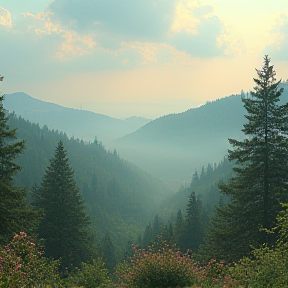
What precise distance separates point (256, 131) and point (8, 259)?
53.1ft

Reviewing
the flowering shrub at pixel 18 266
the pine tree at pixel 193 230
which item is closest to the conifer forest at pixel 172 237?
the flowering shrub at pixel 18 266

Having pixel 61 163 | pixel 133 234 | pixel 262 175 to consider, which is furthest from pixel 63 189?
pixel 133 234

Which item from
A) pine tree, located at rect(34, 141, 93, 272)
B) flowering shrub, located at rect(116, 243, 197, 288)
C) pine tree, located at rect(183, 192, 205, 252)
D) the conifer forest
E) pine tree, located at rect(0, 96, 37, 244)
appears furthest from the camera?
pine tree, located at rect(183, 192, 205, 252)

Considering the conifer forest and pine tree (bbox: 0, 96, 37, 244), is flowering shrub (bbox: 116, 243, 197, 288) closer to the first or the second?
the conifer forest

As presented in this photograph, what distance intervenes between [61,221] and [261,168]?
15187 mm

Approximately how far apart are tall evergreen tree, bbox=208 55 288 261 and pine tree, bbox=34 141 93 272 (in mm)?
11904

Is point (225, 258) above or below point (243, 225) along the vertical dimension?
below

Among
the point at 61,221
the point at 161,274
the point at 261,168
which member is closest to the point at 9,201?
the point at 161,274

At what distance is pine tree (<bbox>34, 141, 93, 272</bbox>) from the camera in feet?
77.7

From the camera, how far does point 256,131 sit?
1905cm

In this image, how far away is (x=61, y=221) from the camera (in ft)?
78.2

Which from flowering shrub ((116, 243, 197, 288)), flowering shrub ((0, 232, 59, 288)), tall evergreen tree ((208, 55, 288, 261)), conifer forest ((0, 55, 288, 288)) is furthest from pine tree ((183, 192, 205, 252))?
flowering shrub ((0, 232, 59, 288))

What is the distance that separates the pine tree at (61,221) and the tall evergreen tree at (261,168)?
1190 cm

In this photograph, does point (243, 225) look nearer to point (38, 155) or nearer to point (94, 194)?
point (94, 194)
